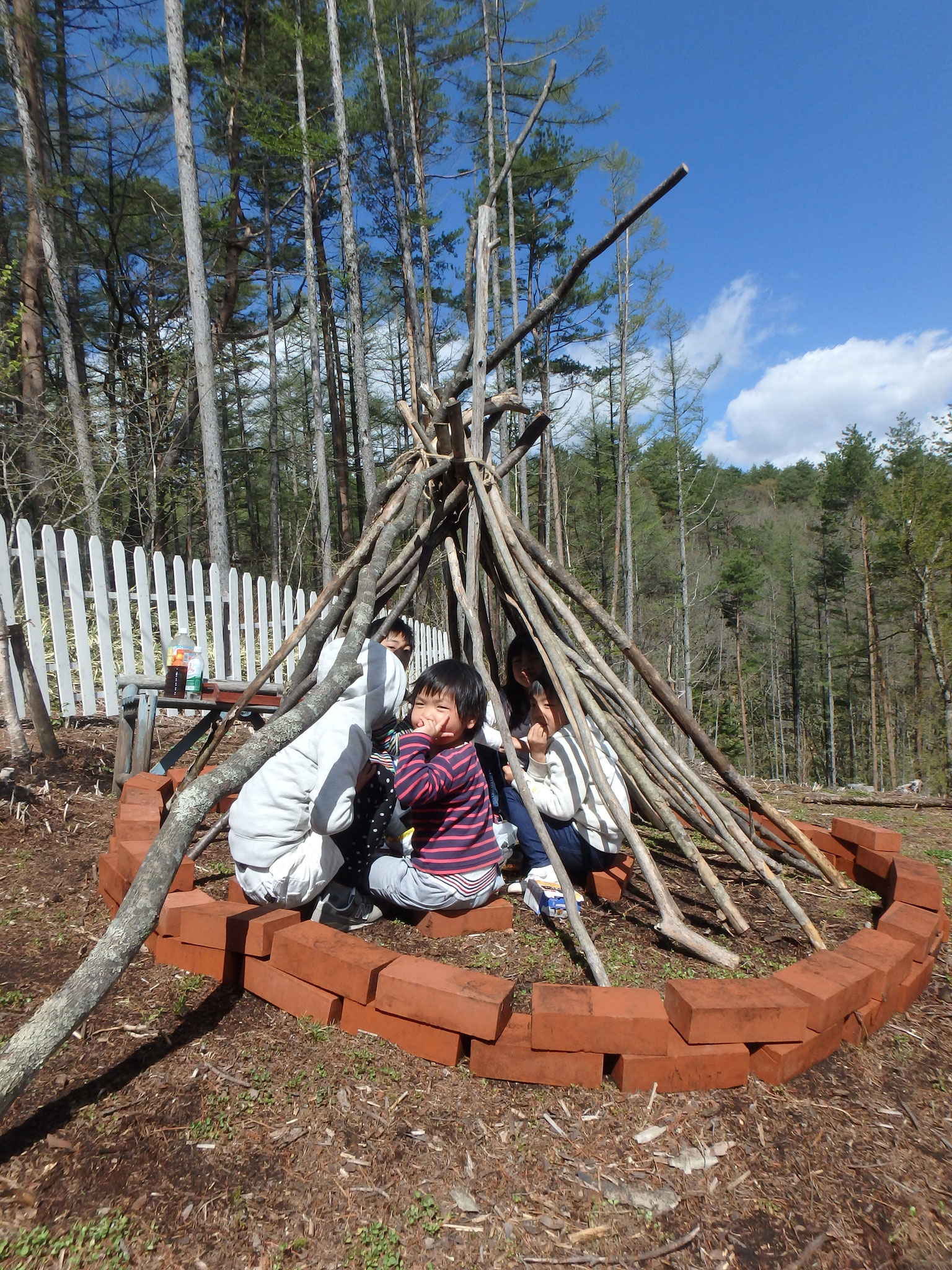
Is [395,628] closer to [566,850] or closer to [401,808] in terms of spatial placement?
[401,808]

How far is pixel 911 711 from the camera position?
1270 inches

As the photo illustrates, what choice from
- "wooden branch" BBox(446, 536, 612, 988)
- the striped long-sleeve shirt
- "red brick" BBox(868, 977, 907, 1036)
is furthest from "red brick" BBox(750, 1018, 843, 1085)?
the striped long-sleeve shirt

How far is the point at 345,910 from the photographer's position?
111 inches

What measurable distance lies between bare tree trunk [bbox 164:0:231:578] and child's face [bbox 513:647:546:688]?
643cm

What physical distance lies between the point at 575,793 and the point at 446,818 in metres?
0.64

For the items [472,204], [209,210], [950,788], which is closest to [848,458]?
[950,788]

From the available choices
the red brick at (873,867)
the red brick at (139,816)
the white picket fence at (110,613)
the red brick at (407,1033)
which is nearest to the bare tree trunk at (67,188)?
the white picket fence at (110,613)

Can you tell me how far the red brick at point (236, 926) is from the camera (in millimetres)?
2307

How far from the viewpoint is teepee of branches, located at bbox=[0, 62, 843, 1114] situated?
1.94 meters

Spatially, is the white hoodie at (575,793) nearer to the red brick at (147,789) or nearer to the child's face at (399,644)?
the child's face at (399,644)

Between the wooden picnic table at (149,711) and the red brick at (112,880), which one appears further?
the wooden picnic table at (149,711)

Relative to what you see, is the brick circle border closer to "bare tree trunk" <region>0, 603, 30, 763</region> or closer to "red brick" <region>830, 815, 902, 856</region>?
"red brick" <region>830, 815, 902, 856</region>

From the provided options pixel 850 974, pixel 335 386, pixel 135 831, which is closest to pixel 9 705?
pixel 135 831

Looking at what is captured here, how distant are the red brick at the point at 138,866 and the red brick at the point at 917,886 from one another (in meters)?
3.06
